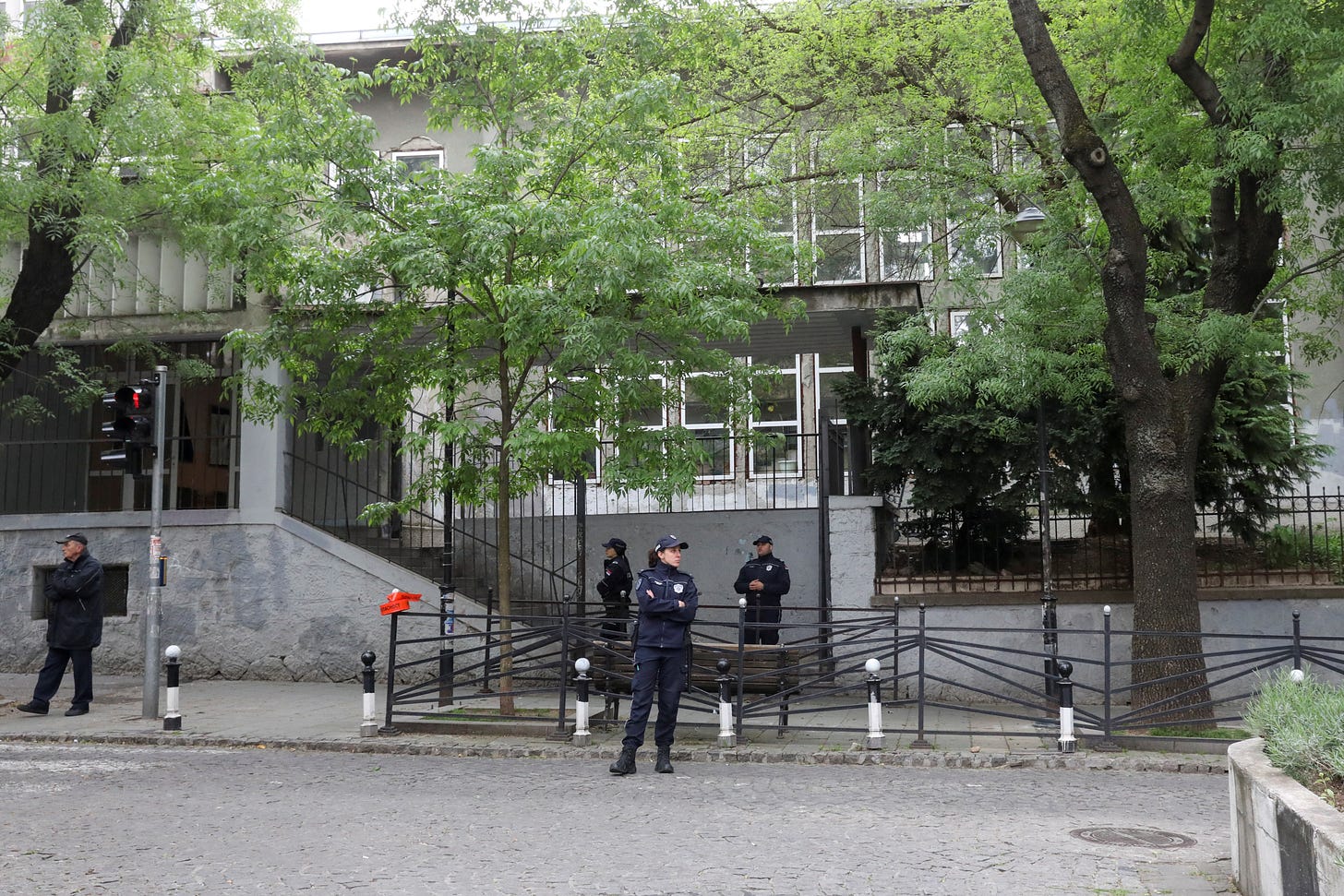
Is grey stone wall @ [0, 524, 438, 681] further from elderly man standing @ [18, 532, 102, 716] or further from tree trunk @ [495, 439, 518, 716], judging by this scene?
tree trunk @ [495, 439, 518, 716]

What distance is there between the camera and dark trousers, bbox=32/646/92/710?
12828mm

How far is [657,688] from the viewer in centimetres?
956

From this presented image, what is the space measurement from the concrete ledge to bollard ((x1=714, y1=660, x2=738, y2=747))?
5.30 m

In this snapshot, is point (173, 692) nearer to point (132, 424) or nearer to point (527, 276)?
point (132, 424)

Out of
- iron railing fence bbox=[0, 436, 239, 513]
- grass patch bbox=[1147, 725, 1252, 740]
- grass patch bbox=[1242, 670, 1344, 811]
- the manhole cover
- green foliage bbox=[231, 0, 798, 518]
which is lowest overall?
grass patch bbox=[1147, 725, 1252, 740]

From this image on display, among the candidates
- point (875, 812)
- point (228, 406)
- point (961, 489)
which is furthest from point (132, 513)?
point (875, 812)

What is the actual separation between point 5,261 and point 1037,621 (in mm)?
15596

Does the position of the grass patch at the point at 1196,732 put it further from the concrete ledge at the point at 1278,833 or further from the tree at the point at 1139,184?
the concrete ledge at the point at 1278,833

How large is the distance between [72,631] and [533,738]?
216 inches

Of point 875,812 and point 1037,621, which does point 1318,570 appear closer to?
point 1037,621

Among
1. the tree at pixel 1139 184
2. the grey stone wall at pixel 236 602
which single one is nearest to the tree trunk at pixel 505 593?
the grey stone wall at pixel 236 602

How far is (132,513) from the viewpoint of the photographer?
651 inches

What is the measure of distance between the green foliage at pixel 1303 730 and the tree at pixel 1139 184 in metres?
4.94

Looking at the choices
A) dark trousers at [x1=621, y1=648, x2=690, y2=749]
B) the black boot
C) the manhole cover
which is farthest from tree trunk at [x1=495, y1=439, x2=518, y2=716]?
the manhole cover
